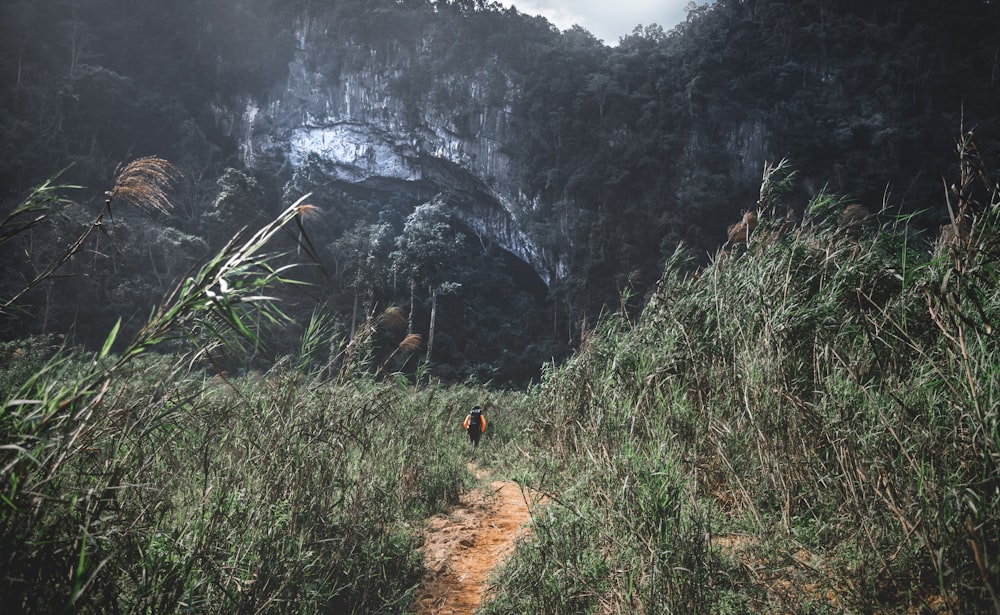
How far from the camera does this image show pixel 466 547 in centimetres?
288

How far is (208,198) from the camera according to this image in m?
25.2

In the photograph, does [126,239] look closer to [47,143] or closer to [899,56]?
[47,143]

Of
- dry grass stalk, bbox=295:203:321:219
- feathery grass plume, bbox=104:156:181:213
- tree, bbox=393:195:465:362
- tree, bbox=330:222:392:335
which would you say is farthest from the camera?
tree, bbox=393:195:465:362

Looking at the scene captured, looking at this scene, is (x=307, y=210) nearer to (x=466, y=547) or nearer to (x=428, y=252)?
(x=466, y=547)

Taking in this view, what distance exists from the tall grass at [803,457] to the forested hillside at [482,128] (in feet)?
63.6

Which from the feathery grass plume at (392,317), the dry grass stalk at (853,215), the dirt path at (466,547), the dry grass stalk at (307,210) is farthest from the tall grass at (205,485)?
the dry grass stalk at (853,215)

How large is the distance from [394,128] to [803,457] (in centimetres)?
3352

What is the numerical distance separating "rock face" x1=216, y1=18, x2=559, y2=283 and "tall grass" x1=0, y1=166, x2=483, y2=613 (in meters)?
28.0

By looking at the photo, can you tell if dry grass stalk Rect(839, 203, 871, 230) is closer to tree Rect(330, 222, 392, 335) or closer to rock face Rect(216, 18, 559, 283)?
tree Rect(330, 222, 392, 335)

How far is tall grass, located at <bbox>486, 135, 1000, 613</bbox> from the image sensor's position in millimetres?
1404

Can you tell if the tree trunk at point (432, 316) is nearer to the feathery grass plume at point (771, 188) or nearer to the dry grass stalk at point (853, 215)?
the feathery grass plume at point (771, 188)

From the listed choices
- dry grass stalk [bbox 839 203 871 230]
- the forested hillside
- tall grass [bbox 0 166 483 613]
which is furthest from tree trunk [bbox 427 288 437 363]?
dry grass stalk [bbox 839 203 871 230]

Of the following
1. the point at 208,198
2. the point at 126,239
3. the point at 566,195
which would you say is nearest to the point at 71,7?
the point at 208,198

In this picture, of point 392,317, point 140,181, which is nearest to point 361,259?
point 392,317
